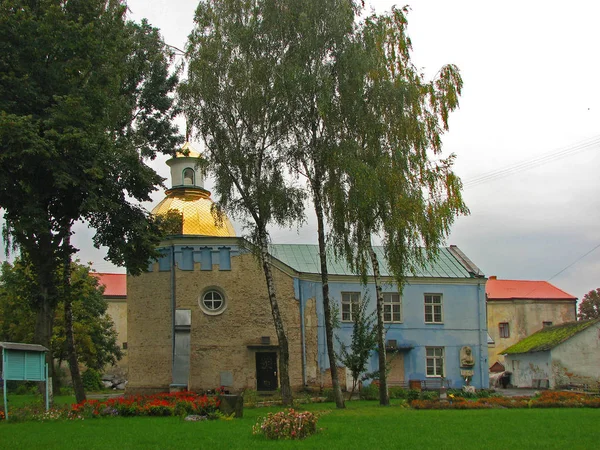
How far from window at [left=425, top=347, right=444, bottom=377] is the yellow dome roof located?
11.7 metres

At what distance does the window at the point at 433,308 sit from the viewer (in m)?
33.9

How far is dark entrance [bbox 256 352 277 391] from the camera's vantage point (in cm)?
3008

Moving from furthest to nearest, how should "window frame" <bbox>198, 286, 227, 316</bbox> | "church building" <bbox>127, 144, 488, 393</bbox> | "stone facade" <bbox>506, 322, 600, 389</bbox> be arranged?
"stone facade" <bbox>506, 322, 600, 389</bbox>, "window frame" <bbox>198, 286, 227, 316</bbox>, "church building" <bbox>127, 144, 488, 393</bbox>

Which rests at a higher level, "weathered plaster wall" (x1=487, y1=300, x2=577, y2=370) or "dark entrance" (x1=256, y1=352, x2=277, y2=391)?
"weathered plaster wall" (x1=487, y1=300, x2=577, y2=370)

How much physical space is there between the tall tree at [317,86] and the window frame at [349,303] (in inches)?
412

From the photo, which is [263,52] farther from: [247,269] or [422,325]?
[422,325]

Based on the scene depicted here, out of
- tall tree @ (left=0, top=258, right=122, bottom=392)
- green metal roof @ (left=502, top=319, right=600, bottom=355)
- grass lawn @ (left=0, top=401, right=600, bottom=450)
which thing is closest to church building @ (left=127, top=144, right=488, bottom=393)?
green metal roof @ (left=502, top=319, right=600, bottom=355)

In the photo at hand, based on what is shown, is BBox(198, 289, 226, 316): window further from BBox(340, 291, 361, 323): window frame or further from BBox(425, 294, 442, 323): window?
BBox(425, 294, 442, 323): window

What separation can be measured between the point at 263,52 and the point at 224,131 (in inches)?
117

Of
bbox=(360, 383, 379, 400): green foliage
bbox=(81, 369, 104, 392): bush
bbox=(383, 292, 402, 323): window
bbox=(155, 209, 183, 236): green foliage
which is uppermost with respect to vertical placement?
bbox=(155, 209, 183, 236): green foliage

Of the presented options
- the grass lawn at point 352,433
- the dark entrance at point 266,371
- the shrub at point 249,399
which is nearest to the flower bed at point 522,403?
the grass lawn at point 352,433

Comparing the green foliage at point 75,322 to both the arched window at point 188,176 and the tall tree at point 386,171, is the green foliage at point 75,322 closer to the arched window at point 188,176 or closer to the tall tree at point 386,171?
the arched window at point 188,176

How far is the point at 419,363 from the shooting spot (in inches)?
1303

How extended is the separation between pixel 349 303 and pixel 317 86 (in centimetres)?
1450
